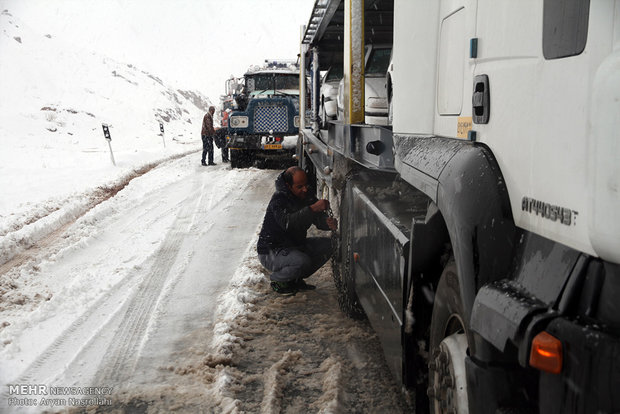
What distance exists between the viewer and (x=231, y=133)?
14.0 meters

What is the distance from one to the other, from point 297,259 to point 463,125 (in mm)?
3035

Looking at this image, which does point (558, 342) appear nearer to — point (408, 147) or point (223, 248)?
point (408, 147)

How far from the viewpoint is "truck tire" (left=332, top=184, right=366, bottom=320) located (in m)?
4.03

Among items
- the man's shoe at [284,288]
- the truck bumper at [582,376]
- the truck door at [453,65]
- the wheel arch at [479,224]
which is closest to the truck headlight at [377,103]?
the truck door at [453,65]

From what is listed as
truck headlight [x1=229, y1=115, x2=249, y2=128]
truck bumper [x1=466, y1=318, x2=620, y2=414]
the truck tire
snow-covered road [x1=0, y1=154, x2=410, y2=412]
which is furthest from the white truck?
truck headlight [x1=229, y1=115, x2=249, y2=128]

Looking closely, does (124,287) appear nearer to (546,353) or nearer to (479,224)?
(479,224)

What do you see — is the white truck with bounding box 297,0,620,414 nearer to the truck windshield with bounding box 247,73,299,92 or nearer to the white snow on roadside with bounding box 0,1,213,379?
the white snow on roadside with bounding box 0,1,213,379

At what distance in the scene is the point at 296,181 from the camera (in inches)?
197

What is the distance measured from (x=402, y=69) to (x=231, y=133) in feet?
38.6

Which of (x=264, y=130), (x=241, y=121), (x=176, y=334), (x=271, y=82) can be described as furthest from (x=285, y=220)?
(x=271, y=82)

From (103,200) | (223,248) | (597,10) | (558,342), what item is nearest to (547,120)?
(597,10)

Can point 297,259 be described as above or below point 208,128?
below

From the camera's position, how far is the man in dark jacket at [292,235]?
4.85 metres

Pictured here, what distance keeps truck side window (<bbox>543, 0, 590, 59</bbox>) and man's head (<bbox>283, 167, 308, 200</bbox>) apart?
3.62m
